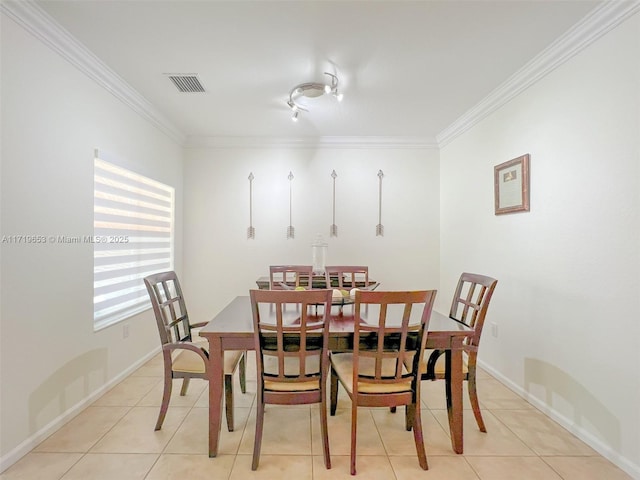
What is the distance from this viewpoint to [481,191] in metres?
3.35

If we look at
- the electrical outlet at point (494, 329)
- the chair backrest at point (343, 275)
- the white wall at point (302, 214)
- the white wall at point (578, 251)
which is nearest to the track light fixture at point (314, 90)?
the white wall at point (302, 214)

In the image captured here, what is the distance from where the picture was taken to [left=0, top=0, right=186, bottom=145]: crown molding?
6.11 feet

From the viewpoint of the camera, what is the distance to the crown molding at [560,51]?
1855 mm

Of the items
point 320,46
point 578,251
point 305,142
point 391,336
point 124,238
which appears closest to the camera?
point 391,336

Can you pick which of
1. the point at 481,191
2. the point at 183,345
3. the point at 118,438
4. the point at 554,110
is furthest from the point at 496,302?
the point at 118,438

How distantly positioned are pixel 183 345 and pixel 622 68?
9.90ft

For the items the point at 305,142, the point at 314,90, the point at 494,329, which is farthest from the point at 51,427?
the point at 305,142

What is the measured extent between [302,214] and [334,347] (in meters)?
2.67

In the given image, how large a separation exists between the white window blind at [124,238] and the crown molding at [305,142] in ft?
2.90

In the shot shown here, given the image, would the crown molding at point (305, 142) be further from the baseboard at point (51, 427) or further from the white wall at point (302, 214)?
the baseboard at point (51, 427)

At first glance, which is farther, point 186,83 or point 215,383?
point 186,83

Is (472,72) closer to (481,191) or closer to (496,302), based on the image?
(481,191)

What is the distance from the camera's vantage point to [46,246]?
2086 mm

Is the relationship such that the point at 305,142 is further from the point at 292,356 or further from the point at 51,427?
the point at 51,427
